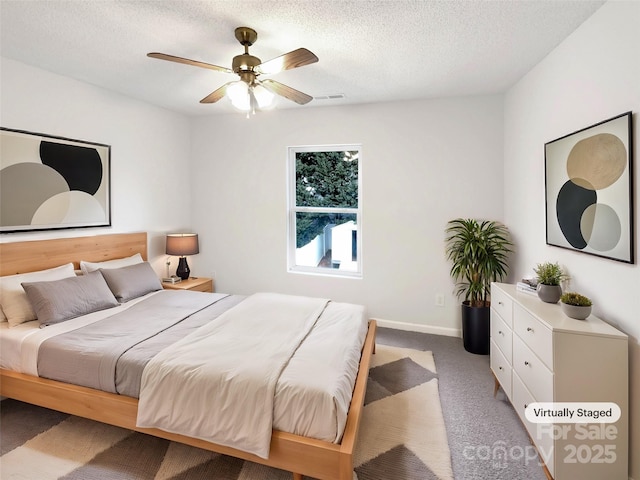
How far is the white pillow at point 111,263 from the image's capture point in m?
3.00

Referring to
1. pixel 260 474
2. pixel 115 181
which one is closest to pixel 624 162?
pixel 260 474

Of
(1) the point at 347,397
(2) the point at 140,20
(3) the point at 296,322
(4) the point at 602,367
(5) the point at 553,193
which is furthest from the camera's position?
(3) the point at 296,322

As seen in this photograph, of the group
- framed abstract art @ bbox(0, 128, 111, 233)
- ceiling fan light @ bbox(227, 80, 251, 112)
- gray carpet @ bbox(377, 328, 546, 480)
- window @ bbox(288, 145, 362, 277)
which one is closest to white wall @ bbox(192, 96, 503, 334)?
window @ bbox(288, 145, 362, 277)

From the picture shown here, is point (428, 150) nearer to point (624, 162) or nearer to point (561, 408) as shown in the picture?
point (624, 162)

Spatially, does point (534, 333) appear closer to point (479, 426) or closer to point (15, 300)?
point (479, 426)

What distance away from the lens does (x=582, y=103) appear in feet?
6.71

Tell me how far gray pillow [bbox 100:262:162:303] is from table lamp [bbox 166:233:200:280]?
535 mm

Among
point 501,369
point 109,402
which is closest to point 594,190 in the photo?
point 501,369

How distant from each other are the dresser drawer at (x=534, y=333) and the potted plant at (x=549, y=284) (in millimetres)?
178

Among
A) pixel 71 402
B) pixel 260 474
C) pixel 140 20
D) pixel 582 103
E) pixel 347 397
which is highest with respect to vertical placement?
pixel 140 20

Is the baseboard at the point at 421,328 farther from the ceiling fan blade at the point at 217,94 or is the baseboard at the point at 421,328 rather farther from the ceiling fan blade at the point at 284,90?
the ceiling fan blade at the point at 217,94

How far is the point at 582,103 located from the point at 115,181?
13.6 feet

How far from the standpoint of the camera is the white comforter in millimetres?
1646

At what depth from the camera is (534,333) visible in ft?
6.03
